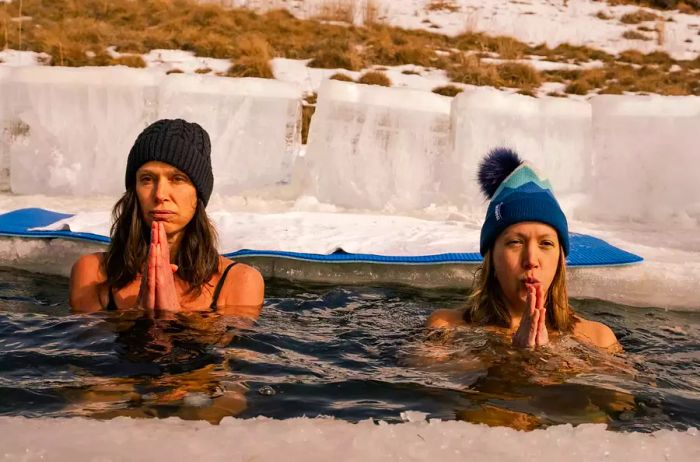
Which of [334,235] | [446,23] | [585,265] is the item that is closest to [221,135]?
[334,235]

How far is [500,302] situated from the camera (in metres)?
3.44

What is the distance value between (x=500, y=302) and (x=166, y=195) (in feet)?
4.40

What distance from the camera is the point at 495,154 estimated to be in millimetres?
3629

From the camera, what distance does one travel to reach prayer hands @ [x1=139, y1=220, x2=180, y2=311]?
3.23m

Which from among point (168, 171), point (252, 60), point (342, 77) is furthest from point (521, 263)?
point (252, 60)

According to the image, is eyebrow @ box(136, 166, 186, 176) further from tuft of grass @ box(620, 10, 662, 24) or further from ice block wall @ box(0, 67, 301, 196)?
tuft of grass @ box(620, 10, 662, 24)

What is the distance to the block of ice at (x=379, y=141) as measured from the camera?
23.7 feet

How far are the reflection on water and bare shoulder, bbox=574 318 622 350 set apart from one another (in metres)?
0.10

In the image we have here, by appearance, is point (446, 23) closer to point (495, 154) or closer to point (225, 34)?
point (225, 34)

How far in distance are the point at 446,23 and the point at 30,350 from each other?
16.7 meters

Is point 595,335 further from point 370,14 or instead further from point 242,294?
point 370,14

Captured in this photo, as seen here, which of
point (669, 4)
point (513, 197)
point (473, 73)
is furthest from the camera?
point (669, 4)

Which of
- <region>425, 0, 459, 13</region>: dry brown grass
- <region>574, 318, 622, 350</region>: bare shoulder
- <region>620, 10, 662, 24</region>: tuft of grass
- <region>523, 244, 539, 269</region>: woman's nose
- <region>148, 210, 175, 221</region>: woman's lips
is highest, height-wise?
<region>425, 0, 459, 13</region>: dry brown grass

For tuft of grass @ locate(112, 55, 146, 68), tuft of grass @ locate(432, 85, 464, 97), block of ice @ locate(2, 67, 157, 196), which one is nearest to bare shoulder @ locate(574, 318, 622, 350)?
block of ice @ locate(2, 67, 157, 196)
